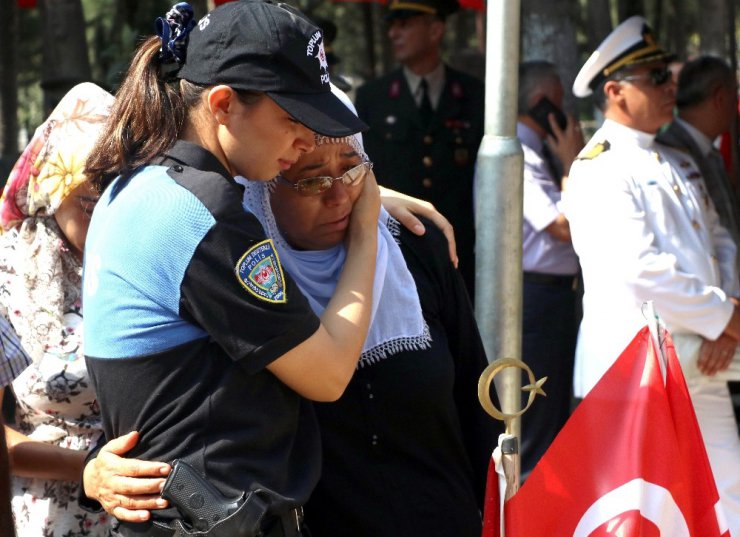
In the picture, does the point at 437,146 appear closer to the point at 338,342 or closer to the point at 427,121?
the point at 427,121

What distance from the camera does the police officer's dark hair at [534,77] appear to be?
5.36 m

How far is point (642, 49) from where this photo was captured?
4449 mm

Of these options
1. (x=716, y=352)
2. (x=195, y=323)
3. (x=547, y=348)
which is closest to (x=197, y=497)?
(x=195, y=323)

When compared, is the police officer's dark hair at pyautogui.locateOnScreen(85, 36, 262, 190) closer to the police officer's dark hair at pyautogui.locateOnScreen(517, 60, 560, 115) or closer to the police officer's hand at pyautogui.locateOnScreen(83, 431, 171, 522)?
the police officer's hand at pyautogui.locateOnScreen(83, 431, 171, 522)

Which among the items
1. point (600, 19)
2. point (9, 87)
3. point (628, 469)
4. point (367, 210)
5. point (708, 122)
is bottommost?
point (9, 87)

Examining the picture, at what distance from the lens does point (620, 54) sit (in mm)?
4449

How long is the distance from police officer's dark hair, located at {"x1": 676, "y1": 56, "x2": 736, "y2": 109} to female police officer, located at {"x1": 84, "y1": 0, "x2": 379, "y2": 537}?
372 cm

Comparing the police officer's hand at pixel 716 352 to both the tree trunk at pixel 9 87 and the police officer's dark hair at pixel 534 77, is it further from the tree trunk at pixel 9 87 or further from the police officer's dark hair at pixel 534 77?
the tree trunk at pixel 9 87

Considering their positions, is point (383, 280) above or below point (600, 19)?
above

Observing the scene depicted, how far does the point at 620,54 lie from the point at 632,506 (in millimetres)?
2648

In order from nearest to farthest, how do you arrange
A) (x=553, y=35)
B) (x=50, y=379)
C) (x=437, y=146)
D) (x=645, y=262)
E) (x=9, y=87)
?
(x=50, y=379)
(x=645, y=262)
(x=553, y=35)
(x=437, y=146)
(x=9, y=87)

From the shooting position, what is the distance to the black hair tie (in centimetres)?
201

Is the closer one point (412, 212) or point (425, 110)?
point (412, 212)

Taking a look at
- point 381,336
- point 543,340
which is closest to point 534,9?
point 543,340
